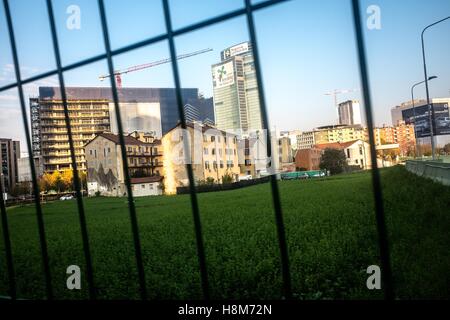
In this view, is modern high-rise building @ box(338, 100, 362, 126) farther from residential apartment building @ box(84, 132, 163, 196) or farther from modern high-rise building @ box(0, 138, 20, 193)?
modern high-rise building @ box(0, 138, 20, 193)

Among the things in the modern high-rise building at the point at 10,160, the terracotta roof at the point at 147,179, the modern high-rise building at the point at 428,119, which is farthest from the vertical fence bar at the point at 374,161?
the modern high-rise building at the point at 10,160

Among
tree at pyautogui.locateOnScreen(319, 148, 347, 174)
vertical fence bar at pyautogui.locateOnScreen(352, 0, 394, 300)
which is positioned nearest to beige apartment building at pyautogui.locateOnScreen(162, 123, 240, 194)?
tree at pyautogui.locateOnScreen(319, 148, 347, 174)

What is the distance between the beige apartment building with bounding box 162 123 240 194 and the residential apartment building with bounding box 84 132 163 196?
2548 millimetres

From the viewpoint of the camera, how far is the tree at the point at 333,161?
7619 centimetres

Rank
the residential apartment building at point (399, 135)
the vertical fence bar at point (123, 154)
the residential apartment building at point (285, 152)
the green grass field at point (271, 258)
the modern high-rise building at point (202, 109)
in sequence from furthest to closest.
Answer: the modern high-rise building at point (202, 109), the residential apartment building at point (399, 135), the residential apartment building at point (285, 152), the green grass field at point (271, 258), the vertical fence bar at point (123, 154)

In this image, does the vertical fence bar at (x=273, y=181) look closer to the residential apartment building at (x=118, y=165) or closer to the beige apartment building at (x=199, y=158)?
the beige apartment building at (x=199, y=158)

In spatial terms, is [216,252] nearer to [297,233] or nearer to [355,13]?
[297,233]

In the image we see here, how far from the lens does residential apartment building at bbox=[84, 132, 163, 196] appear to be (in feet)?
190

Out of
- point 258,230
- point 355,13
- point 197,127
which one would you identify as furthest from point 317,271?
point 197,127

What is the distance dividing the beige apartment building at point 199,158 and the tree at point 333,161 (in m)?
25.5

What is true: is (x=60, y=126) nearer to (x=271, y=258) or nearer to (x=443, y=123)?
(x=443, y=123)

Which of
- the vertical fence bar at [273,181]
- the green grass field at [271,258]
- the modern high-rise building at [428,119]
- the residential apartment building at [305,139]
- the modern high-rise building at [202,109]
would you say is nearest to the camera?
the vertical fence bar at [273,181]

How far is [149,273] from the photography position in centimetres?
887

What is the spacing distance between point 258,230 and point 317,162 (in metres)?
77.1
